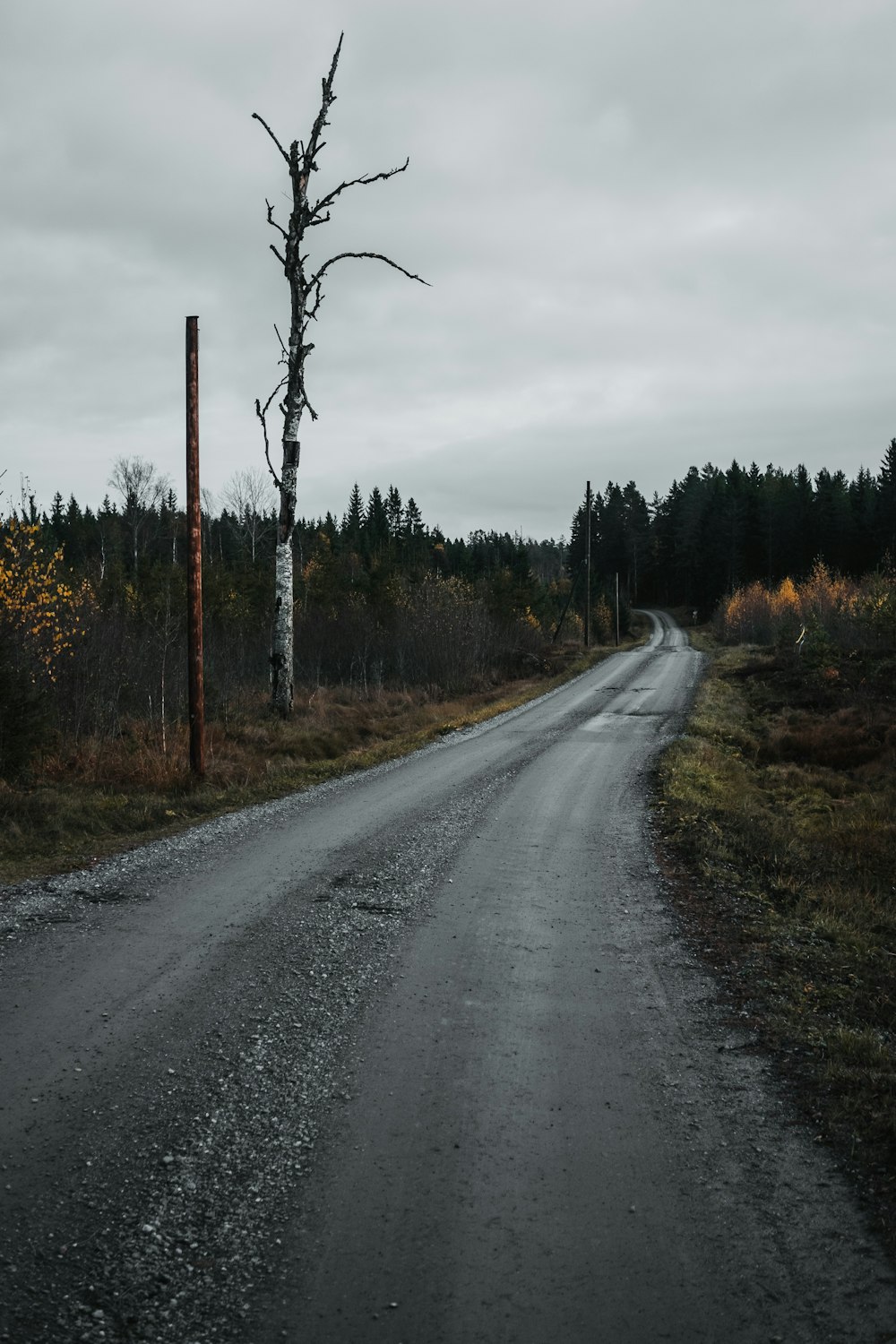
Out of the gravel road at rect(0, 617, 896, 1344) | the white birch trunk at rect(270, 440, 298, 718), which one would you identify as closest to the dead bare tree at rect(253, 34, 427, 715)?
the white birch trunk at rect(270, 440, 298, 718)

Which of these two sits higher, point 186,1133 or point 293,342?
point 293,342

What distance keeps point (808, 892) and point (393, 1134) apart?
517 centimetres

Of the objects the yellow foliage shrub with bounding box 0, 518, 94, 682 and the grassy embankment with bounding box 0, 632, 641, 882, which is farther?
the yellow foliage shrub with bounding box 0, 518, 94, 682

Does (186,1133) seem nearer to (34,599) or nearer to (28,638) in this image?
(28,638)

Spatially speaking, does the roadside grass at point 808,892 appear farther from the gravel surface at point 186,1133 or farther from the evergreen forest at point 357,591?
the evergreen forest at point 357,591

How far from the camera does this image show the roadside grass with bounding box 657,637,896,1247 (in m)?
3.92

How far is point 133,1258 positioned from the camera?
2.75 meters

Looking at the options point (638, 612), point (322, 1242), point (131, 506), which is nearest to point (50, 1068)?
point (322, 1242)

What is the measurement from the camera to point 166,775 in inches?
448

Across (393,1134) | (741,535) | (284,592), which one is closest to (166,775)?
(284,592)

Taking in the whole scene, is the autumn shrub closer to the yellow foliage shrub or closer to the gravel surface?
the yellow foliage shrub

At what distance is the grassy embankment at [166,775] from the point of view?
28.0 feet

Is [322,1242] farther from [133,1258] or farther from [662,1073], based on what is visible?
[662,1073]

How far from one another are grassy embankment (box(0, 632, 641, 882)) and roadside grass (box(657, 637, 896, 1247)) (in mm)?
5661
